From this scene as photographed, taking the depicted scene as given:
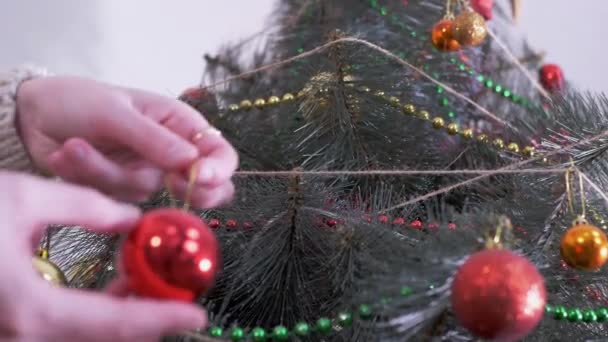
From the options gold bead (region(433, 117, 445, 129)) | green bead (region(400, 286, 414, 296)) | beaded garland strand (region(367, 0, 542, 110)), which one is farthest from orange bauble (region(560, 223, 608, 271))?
beaded garland strand (region(367, 0, 542, 110))

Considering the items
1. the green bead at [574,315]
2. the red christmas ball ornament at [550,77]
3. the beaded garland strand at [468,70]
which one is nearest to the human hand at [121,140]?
the green bead at [574,315]

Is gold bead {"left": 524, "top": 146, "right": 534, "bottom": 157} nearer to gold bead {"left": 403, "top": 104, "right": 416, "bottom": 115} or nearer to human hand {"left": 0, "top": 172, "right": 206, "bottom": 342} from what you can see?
gold bead {"left": 403, "top": 104, "right": 416, "bottom": 115}

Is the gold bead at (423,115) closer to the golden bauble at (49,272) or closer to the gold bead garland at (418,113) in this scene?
the gold bead garland at (418,113)

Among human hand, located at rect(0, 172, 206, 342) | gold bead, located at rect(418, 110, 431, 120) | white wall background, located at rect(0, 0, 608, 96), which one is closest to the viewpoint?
human hand, located at rect(0, 172, 206, 342)

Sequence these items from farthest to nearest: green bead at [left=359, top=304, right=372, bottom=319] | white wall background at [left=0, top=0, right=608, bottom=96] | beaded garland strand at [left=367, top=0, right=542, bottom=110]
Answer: white wall background at [left=0, top=0, right=608, bottom=96] < beaded garland strand at [left=367, top=0, right=542, bottom=110] < green bead at [left=359, top=304, right=372, bottom=319]

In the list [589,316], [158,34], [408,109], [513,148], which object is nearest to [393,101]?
[408,109]

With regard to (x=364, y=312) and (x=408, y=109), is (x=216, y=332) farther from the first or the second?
(x=408, y=109)
